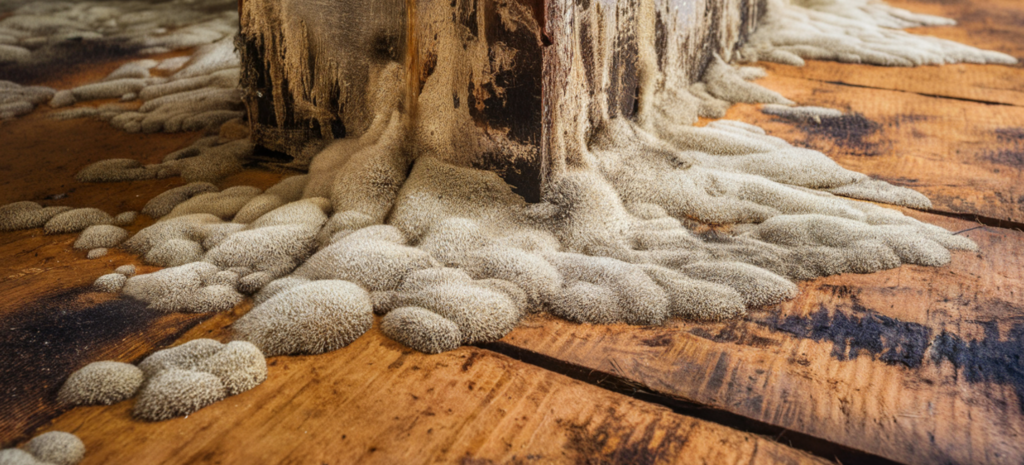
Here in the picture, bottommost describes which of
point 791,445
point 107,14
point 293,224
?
point 791,445

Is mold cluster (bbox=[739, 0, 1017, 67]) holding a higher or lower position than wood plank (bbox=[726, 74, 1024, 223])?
higher

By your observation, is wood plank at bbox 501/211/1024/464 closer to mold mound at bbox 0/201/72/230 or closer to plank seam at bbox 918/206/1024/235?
plank seam at bbox 918/206/1024/235

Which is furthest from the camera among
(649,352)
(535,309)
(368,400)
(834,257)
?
(834,257)

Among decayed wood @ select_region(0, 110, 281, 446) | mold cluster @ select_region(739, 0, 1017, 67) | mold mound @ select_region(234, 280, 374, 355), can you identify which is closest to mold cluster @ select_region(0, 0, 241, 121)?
decayed wood @ select_region(0, 110, 281, 446)

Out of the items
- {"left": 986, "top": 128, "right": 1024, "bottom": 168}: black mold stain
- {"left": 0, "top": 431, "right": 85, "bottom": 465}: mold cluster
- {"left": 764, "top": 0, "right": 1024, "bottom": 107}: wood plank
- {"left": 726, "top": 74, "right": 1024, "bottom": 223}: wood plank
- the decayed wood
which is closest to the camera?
{"left": 0, "top": 431, "right": 85, "bottom": 465}: mold cluster

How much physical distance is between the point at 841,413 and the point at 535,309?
0.65 m

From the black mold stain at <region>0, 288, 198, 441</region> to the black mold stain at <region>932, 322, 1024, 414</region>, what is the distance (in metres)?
1.63

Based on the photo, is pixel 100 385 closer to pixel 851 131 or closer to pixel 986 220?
pixel 986 220

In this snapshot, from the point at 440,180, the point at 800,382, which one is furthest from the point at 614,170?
the point at 800,382

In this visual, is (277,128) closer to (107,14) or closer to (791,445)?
(791,445)

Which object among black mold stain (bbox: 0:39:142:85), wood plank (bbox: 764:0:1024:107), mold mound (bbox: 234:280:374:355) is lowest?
mold mound (bbox: 234:280:374:355)

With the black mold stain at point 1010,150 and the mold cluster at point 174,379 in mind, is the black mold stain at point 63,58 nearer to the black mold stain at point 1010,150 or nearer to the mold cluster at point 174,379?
the mold cluster at point 174,379

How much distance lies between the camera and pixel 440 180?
1.78 m

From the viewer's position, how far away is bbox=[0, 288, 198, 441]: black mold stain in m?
1.17
